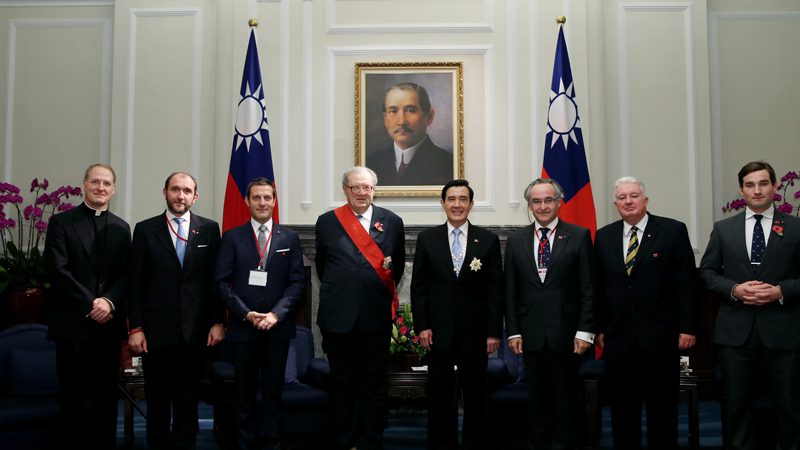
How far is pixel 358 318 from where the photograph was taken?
3.55 meters

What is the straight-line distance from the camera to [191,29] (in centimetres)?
612

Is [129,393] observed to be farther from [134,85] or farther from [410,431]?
[134,85]

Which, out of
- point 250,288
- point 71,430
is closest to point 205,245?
point 250,288

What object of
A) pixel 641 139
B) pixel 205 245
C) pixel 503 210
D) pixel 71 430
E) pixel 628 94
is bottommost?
pixel 71 430

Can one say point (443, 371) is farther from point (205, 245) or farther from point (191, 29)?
point (191, 29)

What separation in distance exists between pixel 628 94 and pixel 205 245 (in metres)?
3.98

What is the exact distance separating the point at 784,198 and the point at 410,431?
368 cm

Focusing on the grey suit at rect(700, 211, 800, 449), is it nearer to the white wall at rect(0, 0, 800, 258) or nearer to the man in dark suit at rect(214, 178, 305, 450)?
the man in dark suit at rect(214, 178, 305, 450)

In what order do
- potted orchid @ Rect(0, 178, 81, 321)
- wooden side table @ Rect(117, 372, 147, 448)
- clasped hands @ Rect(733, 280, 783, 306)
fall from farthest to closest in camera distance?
potted orchid @ Rect(0, 178, 81, 321) < wooden side table @ Rect(117, 372, 147, 448) < clasped hands @ Rect(733, 280, 783, 306)

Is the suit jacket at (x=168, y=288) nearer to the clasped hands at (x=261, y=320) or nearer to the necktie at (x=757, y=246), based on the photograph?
the clasped hands at (x=261, y=320)

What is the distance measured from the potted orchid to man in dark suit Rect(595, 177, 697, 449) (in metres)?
4.15

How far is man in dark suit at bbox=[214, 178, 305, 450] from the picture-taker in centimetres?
351

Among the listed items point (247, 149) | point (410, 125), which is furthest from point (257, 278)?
point (410, 125)

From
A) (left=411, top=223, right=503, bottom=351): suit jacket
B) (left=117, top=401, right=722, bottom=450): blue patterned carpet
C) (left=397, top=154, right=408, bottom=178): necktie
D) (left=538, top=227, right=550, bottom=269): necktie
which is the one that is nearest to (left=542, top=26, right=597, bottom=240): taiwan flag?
(left=397, top=154, right=408, bottom=178): necktie
